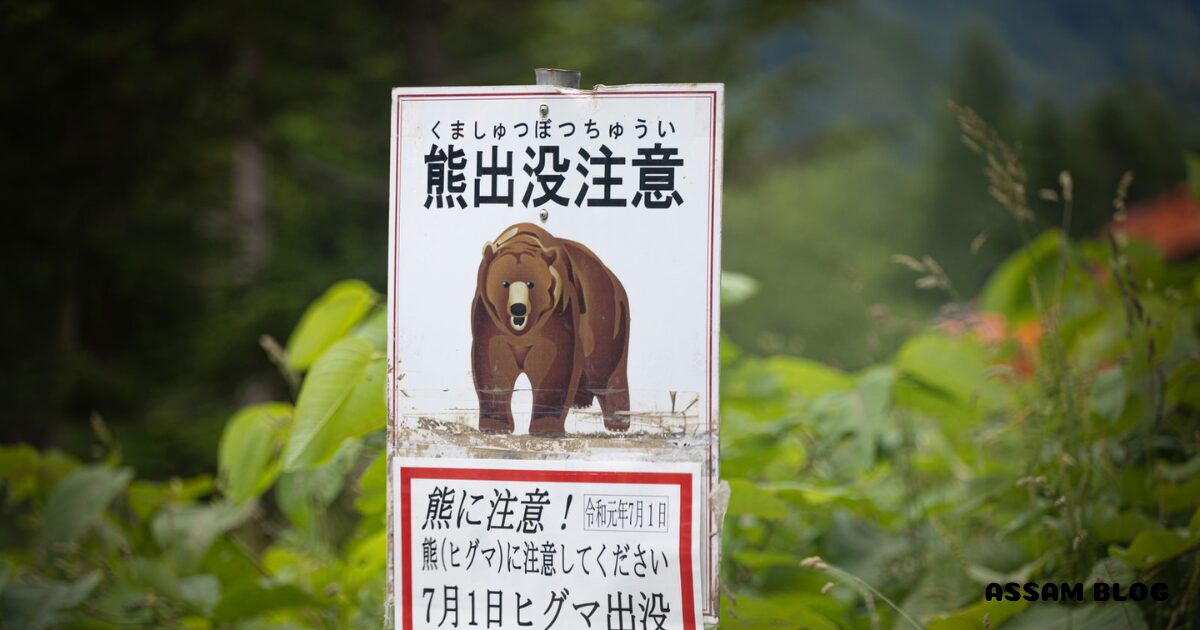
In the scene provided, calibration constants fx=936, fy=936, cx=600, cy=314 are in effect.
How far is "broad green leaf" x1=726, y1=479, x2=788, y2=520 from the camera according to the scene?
1354 millimetres

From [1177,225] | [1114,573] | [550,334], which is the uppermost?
[1177,225]

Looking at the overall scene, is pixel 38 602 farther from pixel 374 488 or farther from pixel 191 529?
pixel 374 488

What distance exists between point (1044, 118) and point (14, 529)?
17737mm

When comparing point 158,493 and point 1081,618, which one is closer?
point 1081,618

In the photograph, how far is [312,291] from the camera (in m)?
5.70

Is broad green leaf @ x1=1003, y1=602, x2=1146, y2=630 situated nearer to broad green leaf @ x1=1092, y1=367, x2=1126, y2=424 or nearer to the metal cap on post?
broad green leaf @ x1=1092, y1=367, x2=1126, y2=424

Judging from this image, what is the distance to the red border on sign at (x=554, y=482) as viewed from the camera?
3.80 ft

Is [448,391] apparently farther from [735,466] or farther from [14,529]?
[14,529]

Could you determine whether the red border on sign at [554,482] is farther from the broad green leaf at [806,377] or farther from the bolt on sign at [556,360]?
the broad green leaf at [806,377]

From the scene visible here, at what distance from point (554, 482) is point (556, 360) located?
0.51ft

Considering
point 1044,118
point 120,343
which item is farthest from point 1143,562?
point 1044,118

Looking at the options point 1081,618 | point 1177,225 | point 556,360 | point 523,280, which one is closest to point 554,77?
point 523,280

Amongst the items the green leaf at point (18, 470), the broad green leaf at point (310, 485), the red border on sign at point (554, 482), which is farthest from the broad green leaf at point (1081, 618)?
the green leaf at point (18, 470)

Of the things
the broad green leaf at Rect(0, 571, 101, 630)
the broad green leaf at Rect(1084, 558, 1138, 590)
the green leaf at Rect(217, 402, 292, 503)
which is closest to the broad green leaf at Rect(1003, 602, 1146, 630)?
the broad green leaf at Rect(1084, 558, 1138, 590)
